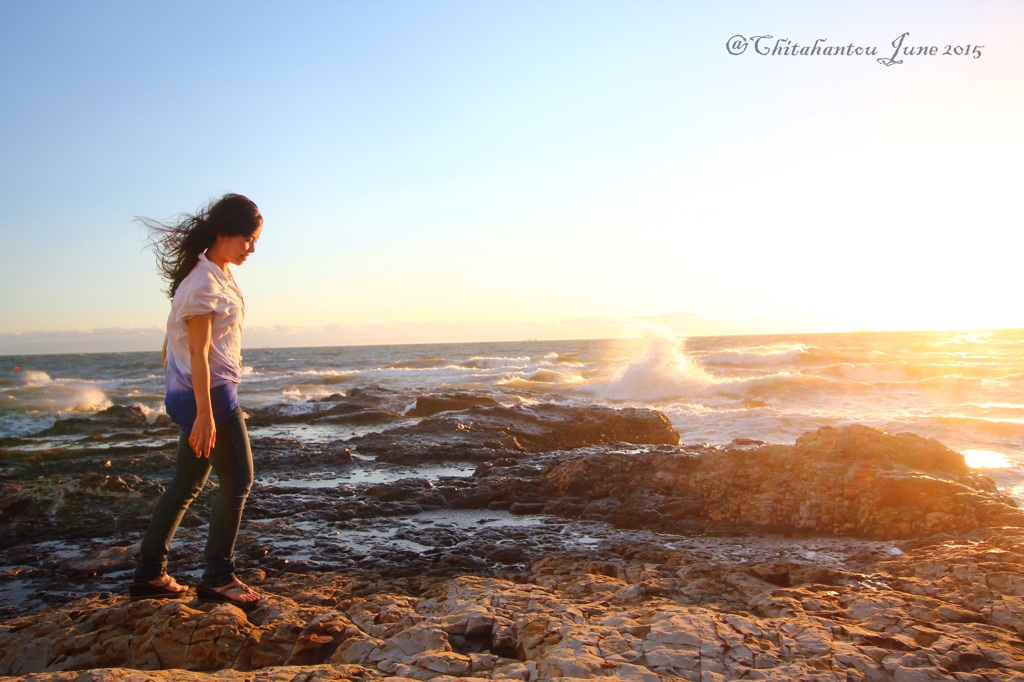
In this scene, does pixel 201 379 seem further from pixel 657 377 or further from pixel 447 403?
pixel 657 377

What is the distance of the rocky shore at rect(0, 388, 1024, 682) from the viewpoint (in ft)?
8.18

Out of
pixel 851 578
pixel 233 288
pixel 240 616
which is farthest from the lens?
pixel 851 578

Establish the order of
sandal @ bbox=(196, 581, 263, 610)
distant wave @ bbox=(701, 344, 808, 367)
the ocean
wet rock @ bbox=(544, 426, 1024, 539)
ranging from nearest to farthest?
1. sandal @ bbox=(196, 581, 263, 610)
2. wet rock @ bbox=(544, 426, 1024, 539)
3. the ocean
4. distant wave @ bbox=(701, 344, 808, 367)

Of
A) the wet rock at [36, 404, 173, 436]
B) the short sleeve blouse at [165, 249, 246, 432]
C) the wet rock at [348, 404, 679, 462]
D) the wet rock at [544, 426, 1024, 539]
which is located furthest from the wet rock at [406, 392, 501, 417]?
the short sleeve blouse at [165, 249, 246, 432]

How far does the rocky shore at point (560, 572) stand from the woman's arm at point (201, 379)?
777 millimetres

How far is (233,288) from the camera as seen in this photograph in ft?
10.6

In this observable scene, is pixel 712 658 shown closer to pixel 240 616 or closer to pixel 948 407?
pixel 240 616

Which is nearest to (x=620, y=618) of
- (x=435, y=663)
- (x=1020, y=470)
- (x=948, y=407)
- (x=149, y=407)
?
(x=435, y=663)

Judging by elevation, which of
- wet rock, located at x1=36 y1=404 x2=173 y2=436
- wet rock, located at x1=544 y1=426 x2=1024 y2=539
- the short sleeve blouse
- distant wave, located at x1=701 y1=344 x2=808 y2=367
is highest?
the short sleeve blouse

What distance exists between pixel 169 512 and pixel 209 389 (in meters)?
0.77

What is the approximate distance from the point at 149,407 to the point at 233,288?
60.7 ft

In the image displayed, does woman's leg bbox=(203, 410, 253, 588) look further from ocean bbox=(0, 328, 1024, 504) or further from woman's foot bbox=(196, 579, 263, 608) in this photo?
ocean bbox=(0, 328, 1024, 504)

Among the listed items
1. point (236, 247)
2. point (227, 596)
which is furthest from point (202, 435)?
point (236, 247)

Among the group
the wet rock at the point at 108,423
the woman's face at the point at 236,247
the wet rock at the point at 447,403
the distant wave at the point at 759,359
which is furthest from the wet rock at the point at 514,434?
the distant wave at the point at 759,359
